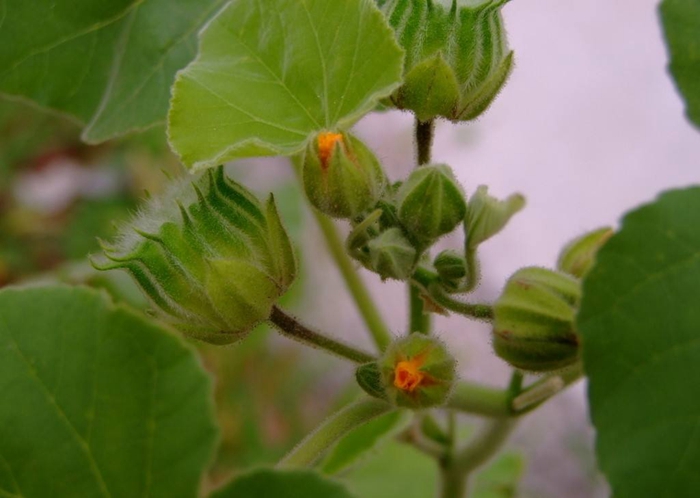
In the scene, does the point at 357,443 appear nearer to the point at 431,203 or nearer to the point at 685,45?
the point at 431,203

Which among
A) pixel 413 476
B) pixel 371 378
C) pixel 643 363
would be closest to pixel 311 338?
pixel 371 378

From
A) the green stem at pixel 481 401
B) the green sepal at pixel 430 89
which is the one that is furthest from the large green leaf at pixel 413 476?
the green sepal at pixel 430 89

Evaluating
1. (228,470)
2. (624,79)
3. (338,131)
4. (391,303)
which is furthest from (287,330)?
(624,79)

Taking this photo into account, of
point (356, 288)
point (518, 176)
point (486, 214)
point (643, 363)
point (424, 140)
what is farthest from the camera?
point (518, 176)

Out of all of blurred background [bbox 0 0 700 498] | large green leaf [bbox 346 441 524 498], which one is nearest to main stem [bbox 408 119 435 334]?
large green leaf [bbox 346 441 524 498]

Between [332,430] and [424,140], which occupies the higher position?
[424,140]
